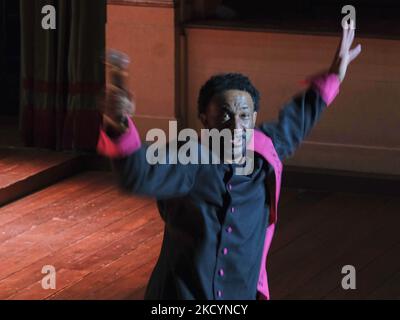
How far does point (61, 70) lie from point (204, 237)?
4.44 metres

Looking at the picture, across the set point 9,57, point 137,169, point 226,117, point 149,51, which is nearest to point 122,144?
point 137,169

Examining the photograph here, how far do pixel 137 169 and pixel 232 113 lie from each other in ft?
1.18

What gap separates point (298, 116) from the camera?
2.69 m

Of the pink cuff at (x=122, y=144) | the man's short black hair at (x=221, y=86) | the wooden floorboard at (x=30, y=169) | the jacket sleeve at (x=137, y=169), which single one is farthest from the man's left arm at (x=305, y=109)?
the wooden floorboard at (x=30, y=169)

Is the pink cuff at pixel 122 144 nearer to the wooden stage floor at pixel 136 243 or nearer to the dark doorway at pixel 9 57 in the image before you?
the wooden stage floor at pixel 136 243

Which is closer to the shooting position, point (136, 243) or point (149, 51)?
point (136, 243)

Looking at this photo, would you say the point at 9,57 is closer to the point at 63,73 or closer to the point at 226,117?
the point at 63,73

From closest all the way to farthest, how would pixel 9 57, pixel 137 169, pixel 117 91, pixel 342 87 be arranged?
pixel 117 91 < pixel 137 169 < pixel 342 87 < pixel 9 57

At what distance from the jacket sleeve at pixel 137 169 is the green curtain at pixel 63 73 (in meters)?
4.37

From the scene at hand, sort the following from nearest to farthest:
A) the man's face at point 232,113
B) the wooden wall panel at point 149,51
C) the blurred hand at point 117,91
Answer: the blurred hand at point 117,91 → the man's face at point 232,113 → the wooden wall panel at point 149,51

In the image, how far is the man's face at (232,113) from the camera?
100 inches
